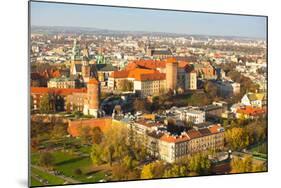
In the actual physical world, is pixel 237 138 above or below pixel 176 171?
above

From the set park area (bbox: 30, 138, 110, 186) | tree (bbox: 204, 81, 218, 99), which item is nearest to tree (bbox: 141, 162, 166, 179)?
park area (bbox: 30, 138, 110, 186)

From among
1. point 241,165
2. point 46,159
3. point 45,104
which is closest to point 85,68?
point 45,104

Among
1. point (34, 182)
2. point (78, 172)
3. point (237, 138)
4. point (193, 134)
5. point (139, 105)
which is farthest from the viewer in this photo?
point (237, 138)

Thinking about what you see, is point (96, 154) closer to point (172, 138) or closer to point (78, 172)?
point (78, 172)

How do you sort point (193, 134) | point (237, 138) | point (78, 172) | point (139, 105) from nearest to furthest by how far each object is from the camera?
point (78, 172) < point (139, 105) < point (193, 134) < point (237, 138)

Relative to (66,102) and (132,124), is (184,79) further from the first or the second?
(66,102)

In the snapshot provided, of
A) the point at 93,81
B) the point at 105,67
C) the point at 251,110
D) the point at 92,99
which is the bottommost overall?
the point at 251,110

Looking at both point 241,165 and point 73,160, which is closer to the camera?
point 73,160
